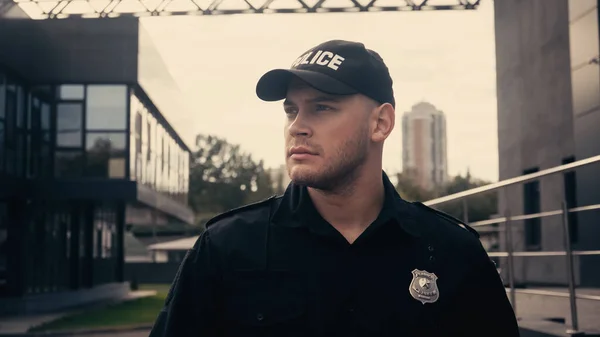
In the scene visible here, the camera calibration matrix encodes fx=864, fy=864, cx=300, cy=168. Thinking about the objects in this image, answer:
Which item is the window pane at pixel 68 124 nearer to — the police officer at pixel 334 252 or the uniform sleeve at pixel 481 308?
the police officer at pixel 334 252

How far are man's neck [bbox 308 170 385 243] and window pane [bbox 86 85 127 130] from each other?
2359 cm

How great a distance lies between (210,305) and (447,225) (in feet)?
2.86

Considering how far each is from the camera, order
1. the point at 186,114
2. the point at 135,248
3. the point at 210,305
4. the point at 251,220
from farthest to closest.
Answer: the point at 135,248 < the point at 186,114 < the point at 251,220 < the point at 210,305

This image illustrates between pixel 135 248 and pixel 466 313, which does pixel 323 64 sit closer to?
pixel 466 313

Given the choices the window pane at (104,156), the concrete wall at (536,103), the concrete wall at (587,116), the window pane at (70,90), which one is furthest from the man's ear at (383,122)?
the window pane at (70,90)

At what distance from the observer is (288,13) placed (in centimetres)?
1955

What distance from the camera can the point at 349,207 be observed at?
9.55ft

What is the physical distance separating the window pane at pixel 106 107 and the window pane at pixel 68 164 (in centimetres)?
100

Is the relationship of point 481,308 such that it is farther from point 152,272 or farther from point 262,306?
point 152,272

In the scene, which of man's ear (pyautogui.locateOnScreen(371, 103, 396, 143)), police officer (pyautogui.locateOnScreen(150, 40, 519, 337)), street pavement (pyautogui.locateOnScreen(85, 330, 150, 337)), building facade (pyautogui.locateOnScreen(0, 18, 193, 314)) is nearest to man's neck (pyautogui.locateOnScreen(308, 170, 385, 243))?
police officer (pyautogui.locateOnScreen(150, 40, 519, 337))

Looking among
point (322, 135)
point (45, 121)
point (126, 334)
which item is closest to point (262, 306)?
point (322, 135)

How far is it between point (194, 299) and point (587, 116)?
44.3 ft

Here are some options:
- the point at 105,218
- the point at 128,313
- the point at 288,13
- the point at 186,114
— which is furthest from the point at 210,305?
the point at 186,114

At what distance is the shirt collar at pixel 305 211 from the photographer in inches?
111
